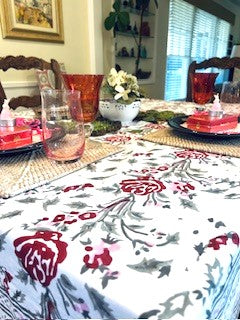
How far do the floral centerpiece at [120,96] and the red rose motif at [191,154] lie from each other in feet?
1.07

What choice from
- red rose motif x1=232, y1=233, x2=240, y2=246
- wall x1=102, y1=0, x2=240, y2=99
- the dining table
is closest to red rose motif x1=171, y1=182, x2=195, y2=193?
the dining table

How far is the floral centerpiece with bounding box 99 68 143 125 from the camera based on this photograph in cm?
88

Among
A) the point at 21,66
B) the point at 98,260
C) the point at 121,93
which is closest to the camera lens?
the point at 98,260

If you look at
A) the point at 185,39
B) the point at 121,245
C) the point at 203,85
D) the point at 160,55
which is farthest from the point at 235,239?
the point at 185,39

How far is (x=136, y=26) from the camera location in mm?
3383

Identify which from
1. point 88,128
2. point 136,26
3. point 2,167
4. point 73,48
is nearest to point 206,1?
point 136,26

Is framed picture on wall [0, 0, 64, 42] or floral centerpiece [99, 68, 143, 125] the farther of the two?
framed picture on wall [0, 0, 64, 42]

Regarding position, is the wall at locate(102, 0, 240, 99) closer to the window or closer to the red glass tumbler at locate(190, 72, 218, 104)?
the window

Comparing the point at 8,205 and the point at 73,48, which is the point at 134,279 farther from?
the point at 73,48

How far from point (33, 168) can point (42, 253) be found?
0.26 meters

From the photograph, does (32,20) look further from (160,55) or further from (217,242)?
(217,242)

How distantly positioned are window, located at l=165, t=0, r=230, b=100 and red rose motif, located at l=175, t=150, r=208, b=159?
3.97 m

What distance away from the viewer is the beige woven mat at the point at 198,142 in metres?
0.64

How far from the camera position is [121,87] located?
874 millimetres
